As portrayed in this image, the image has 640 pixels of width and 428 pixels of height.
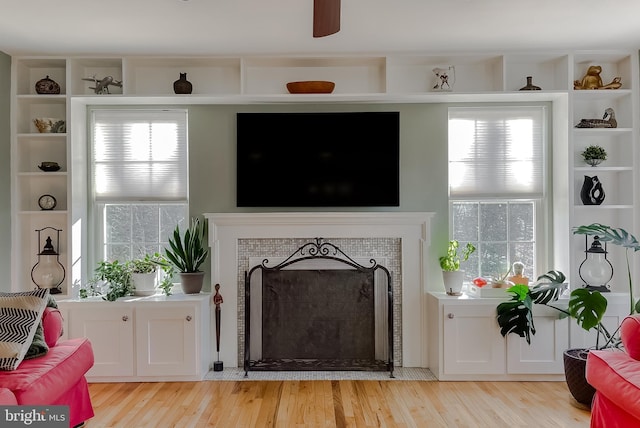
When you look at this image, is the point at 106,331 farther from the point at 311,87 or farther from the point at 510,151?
the point at 510,151

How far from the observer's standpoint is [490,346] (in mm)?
4047

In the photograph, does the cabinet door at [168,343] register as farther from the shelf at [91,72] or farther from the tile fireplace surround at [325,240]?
the shelf at [91,72]

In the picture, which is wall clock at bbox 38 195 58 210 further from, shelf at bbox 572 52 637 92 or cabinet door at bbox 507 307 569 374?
shelf at bbox 572 52 637 92

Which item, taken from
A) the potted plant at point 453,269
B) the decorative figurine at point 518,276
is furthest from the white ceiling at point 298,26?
the decorative figurine at point 518,276

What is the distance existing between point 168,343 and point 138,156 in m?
1.65

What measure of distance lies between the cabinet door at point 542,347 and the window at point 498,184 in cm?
59

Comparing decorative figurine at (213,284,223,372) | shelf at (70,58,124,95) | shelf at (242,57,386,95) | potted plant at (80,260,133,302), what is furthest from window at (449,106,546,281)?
shelf at (70,58,124,95)

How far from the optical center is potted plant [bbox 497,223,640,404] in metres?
3.48

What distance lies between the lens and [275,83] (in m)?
4.50

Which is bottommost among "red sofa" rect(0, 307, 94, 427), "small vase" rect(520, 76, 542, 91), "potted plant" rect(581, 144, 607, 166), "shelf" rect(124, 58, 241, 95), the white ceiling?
"red sofa" rect(0, 307, 94, 427)

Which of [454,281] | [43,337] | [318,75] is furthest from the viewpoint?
[318,75]

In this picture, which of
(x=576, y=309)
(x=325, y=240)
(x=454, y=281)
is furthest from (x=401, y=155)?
(x=576, y=309)

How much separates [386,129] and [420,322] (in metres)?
1.69

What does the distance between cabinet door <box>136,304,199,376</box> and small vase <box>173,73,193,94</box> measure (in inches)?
69.5
